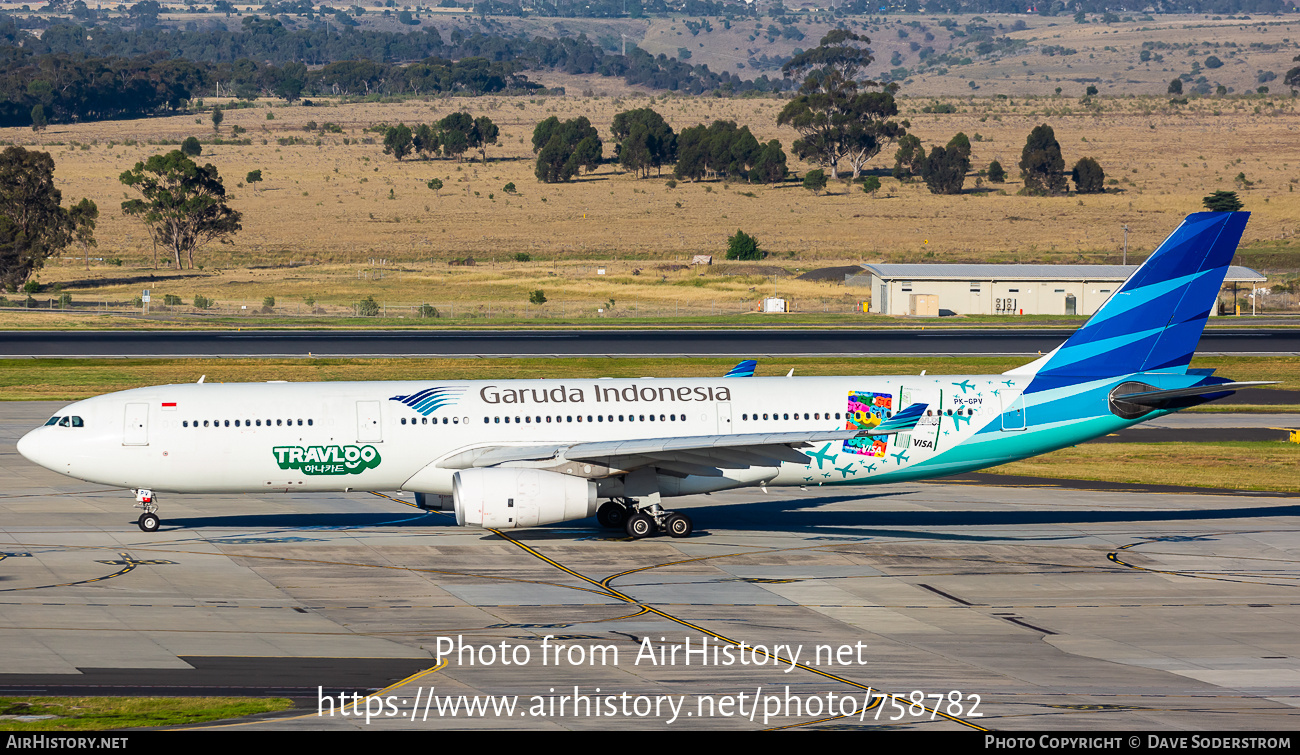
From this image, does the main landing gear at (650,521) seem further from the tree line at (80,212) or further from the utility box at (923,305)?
the tree line at (80,212)

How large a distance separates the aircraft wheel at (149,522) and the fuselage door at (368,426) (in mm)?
6310

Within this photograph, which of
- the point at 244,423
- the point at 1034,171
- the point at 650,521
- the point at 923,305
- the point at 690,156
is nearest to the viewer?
the point at 244,423

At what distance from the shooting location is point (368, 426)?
1382 inches

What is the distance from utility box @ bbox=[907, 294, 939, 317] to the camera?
112 metres

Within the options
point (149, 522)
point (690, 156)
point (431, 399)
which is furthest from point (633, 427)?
point (690, 156)

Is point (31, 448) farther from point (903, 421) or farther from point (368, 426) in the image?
point (903, 421)

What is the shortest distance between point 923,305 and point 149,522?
85138 mm

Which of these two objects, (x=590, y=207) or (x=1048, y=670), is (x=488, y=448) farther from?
(x=590, y=207)

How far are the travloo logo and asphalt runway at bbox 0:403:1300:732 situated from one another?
202 centimetres

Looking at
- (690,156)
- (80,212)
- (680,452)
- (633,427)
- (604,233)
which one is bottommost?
(680,452)

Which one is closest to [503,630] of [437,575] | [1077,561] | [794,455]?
[437,575]

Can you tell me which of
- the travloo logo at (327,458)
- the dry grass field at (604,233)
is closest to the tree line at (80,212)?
the dry grass field at (604,233)

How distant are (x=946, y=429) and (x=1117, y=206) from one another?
15179cm

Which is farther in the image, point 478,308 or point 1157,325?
point 478,308
